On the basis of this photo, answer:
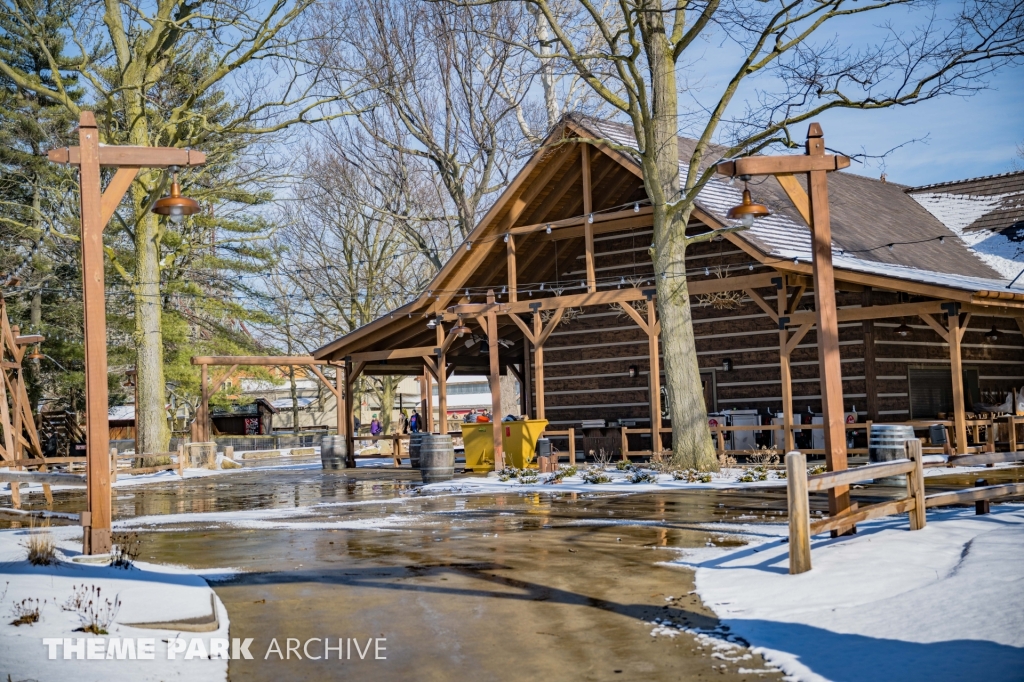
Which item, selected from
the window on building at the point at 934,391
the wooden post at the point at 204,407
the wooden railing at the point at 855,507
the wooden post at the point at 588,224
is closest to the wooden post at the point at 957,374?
the window on building at the point at 934,391

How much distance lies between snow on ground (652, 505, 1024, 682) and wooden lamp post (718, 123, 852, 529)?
76 cm

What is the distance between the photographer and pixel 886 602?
6.62m

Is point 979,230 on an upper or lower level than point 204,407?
upper

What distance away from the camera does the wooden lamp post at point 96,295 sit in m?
9.20

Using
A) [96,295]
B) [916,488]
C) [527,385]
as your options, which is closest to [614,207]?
[527,385]

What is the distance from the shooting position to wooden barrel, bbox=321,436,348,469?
27656 mm

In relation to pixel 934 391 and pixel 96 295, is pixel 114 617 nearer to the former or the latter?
pixel 96 295

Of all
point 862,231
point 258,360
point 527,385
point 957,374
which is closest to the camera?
point 957,374

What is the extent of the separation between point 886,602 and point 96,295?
23.8ft

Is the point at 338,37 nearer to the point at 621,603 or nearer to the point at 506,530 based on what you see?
the point at 506,530

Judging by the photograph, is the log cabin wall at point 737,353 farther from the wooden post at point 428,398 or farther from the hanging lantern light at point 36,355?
the hanging lantern light at point 36,355

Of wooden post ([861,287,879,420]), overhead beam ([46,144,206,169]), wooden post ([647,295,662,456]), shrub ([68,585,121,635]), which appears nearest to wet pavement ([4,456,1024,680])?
shrub ([68,585,121,635])

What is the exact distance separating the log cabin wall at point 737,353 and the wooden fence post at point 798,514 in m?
12.9

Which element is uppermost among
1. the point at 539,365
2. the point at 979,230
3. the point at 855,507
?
the point at 979,230
